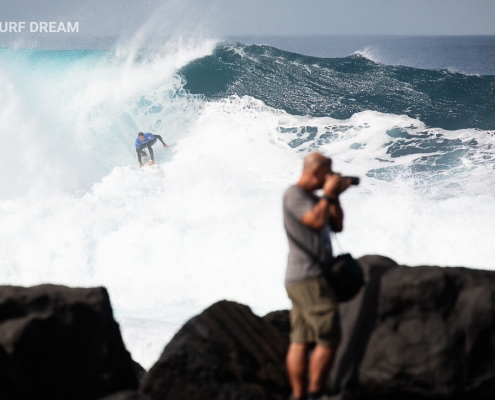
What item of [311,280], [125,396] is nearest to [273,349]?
[311,280]

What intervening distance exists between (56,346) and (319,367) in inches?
72.2

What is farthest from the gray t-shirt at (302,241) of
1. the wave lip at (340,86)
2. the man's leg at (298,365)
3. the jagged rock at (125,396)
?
the wave lip at (340,86)

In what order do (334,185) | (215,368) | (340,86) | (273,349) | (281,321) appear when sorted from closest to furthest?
(334,185) → (215,368) → (273,349) → (281,321) → (340,86)

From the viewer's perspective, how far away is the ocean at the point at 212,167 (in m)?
9.07

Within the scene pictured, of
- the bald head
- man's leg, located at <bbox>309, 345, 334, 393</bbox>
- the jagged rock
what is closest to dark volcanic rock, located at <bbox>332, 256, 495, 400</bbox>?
man's leg, located at <bbox>309, 345, 334, 393</bbox>

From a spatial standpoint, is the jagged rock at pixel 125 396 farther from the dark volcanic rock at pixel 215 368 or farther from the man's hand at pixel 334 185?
the man's hand at pixel 334 185

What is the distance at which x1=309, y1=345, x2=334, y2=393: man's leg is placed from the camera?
11.0ft

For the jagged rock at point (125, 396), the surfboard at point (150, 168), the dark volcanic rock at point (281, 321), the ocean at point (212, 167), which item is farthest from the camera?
the surfboard at point (150, 168)

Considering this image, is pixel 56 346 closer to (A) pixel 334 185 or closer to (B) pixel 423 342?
(A) pixel 334 185

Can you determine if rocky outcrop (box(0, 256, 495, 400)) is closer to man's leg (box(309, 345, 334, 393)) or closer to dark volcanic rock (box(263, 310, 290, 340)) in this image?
man's leg (box(309, 345, 334, 393))

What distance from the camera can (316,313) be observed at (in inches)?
132

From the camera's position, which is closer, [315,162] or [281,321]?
[315,162]

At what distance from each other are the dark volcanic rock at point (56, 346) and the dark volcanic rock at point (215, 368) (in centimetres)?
40

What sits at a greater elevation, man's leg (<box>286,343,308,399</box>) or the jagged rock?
man's leg (<box>286,343,308,399</box>)
